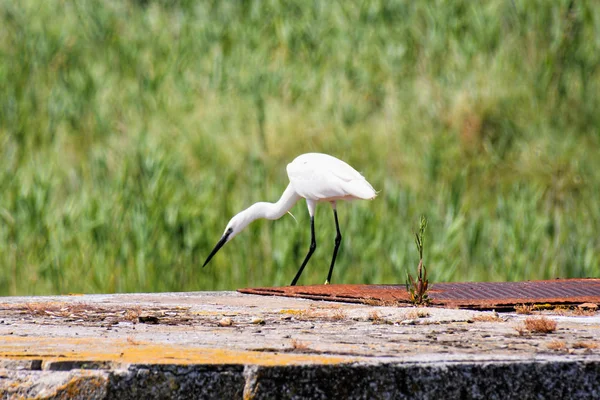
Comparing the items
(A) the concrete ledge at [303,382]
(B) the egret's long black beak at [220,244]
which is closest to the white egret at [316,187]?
(B) the egret's long black beak at [220,244]

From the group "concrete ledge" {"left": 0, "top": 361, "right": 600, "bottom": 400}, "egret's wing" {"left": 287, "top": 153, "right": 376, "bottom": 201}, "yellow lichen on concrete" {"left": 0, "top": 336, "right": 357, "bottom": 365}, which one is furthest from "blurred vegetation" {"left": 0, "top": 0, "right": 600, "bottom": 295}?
"concrete ledge" {"left": 0, "top": 361, "right": 600, "bottom": 400}

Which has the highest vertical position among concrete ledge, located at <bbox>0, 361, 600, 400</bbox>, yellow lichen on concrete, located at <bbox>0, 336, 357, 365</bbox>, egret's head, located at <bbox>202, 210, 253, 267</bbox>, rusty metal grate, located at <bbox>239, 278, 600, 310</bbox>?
egret's head, located at <bbox>202, 210, 253, 267</bbox>

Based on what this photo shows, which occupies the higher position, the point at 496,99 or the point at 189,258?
the point at 496,99

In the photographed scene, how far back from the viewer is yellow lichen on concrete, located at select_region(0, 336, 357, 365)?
2.22 meters

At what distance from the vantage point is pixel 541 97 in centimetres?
952

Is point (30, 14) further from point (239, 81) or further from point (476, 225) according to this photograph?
point (476, 225)

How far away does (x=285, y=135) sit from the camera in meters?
9.03

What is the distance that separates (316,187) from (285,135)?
10.1 ft

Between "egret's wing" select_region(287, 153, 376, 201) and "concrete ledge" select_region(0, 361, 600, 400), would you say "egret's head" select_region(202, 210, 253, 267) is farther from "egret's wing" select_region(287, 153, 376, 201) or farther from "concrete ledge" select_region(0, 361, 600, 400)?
"concrete ledge" select_region(0, 361, 600, 400)

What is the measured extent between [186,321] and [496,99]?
6462 millimetres

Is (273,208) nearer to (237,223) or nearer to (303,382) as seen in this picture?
(237,223)

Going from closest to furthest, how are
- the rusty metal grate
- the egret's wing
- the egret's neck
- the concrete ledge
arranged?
the concrete ledge < the rusty metal grate < the egret's wing < the egret's neck

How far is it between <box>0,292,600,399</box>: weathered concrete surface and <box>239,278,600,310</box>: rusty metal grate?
2.47 ft

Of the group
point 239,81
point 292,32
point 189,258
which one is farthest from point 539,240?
point 292,32
